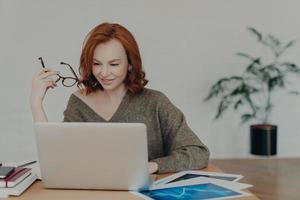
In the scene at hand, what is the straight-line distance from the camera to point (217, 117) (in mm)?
4422

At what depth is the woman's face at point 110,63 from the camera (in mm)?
1745

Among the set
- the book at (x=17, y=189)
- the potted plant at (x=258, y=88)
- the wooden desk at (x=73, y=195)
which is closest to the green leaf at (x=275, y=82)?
the potted plant at (x=258, y=88)

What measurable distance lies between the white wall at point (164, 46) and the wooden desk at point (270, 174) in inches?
9.6

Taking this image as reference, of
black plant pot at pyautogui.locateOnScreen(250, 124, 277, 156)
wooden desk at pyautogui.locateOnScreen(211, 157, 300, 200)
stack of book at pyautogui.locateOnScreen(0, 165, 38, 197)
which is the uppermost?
stack of book at pyautogui.locateOnScreen(0, 165, 38, 197)

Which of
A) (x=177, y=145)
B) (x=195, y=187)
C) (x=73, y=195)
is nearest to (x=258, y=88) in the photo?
(x=177, y=145)

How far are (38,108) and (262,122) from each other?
2.97 m

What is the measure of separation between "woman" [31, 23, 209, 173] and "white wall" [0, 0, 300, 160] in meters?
2.31

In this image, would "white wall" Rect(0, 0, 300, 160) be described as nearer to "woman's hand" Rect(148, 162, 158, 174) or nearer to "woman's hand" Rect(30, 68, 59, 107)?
"woman's hand" Rect(30, 68, 59, 107)

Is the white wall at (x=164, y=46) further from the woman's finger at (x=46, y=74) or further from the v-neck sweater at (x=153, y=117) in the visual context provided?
the woman's finger at (x=46, y=74)

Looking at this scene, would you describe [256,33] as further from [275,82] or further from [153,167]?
[153,167]

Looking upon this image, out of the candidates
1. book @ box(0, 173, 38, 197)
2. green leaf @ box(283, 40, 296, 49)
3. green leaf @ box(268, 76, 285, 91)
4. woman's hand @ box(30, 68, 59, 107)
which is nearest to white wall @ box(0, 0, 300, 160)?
green leaf @ box(283, 40, 296, 49)

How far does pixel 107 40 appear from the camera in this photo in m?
1.77

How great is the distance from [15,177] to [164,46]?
294 cm

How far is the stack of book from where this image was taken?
143 centimetres
